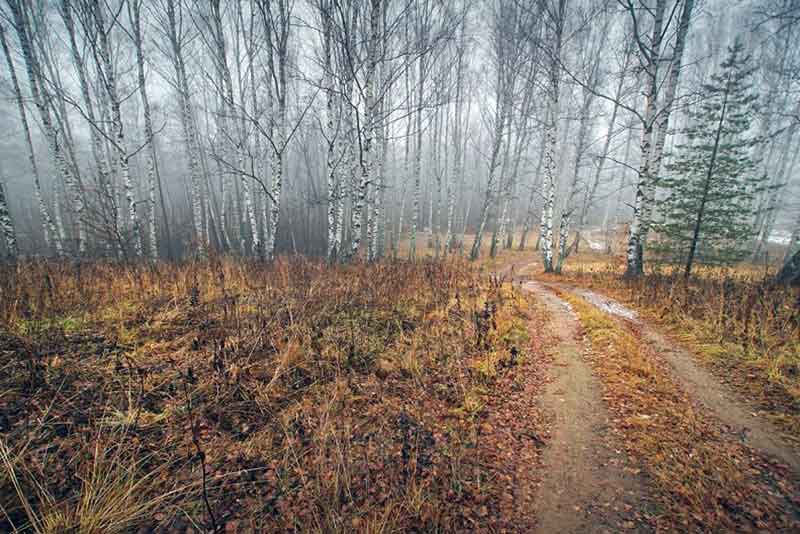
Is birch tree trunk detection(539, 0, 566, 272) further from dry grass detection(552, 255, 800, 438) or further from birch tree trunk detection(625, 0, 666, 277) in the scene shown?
dry grass detection(552, 255, 800, 438)

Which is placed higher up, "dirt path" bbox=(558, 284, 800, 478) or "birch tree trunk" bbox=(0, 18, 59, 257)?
"birch tree trunk" bbox=(0, 18, 59, 257)

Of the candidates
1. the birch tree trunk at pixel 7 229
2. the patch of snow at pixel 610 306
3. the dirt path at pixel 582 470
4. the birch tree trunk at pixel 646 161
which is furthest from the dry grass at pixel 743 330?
the birch tree trunk at pixel 7 229

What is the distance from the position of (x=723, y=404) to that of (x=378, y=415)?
12.8 feet

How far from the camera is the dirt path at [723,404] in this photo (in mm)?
2578

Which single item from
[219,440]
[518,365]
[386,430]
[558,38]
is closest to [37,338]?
[219,440]

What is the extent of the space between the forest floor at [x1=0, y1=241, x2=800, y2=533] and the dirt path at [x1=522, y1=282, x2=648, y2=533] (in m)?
0.02

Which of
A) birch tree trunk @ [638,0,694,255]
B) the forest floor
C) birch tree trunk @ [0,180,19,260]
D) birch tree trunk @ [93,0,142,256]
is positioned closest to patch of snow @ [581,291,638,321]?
the forest floor

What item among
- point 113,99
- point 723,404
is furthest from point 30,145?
point 723,404

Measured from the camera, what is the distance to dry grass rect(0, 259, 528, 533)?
198 centimetres

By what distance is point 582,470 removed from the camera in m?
2.48

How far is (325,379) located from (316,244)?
1810 centimetres

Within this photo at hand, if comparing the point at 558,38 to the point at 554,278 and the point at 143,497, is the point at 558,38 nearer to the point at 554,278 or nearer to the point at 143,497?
the point at 554,278

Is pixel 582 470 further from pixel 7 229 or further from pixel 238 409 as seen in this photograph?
pixel 7 229

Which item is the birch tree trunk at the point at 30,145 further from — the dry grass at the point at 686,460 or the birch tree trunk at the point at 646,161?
the birch tree trunk at the point at 646,161
